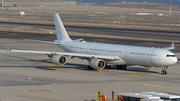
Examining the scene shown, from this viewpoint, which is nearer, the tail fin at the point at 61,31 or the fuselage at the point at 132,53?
the fuselage at the point at 132,53

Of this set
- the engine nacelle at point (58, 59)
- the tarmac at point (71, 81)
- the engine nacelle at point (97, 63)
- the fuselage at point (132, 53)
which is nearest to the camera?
the tarmac at point (71, 81)

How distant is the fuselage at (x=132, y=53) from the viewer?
4803 cm

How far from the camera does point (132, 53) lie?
50125 mm

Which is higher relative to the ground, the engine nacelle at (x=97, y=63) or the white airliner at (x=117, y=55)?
the white airliner at (x=117, y=55)

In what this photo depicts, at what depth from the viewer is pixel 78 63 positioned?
60812 millimetres

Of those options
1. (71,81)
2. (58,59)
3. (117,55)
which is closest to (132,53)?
(117,55)

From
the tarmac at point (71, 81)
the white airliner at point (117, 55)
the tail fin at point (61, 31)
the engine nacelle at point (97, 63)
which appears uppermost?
the tail fin at point (61, 31)

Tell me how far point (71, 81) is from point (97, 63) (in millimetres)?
8493

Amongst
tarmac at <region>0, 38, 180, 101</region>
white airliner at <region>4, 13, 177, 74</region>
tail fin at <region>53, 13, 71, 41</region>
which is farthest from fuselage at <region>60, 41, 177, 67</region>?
tail fin at <region>53, 13, 71, 41</region>

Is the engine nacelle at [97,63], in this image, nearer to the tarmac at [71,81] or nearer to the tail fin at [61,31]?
the tarmac at [71,81]

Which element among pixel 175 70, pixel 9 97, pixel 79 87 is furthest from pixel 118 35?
pixel 9 97

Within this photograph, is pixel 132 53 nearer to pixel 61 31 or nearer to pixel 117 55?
pixel 117 55

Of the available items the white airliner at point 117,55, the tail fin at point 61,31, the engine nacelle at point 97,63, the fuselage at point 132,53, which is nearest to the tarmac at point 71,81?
the engine nacelle at point 97,63

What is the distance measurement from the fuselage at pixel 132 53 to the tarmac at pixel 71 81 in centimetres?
170
